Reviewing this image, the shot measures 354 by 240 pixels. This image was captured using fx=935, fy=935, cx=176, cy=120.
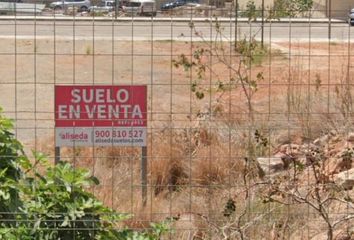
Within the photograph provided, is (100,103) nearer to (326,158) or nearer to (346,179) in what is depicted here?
(326,158)

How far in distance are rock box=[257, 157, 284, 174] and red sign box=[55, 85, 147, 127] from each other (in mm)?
1493

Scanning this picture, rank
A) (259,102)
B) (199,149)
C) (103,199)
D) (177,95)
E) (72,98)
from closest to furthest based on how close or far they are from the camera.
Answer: (103,199) → (72,98) → (199,149) → (259,102) → (177,95)

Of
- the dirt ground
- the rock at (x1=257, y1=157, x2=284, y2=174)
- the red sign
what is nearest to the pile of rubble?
the rock at (x1=257, y1=157, x2=284, y2=174)

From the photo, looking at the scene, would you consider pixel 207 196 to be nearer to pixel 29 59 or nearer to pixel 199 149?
pixel 199 149

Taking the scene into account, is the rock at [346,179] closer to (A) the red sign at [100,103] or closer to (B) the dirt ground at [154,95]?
(B) the dirt ground at [154,95]

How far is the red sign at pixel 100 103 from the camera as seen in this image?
8516 mm

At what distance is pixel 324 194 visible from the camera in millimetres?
7773

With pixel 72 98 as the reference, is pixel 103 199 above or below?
below

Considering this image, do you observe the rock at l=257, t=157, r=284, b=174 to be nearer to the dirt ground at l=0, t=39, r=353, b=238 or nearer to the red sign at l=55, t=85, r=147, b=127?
the dirt ground at l=0, t=39, r=353, b=238

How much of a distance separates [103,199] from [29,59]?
53.0 ft

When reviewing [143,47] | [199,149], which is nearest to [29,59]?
[143,47]

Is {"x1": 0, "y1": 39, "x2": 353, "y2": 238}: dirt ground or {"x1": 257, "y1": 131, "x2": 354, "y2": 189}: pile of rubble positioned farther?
{"x1": 0, "y1": 39, "x2": 353, "y2": 238}: dirt ground

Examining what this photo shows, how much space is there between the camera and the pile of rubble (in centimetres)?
839

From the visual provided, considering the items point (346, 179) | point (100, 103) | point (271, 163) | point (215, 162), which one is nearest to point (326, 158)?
point (346, 179)
